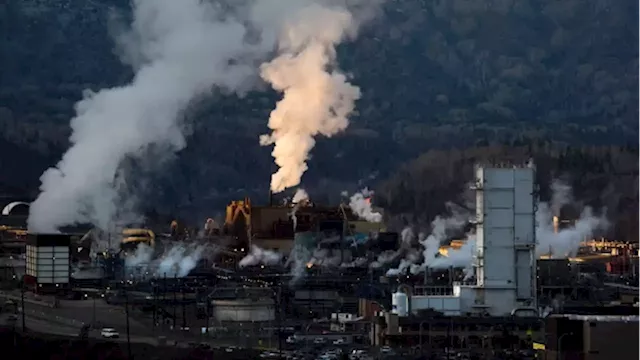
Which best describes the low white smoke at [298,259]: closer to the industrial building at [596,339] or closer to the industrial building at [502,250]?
A: the industrial building at [502,250]

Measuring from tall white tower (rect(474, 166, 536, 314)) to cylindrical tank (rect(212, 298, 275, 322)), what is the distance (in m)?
9.64

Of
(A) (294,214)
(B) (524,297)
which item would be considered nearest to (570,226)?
(A) (294,214)

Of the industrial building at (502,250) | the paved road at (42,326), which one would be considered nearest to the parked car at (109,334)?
the paved road at (42,326)

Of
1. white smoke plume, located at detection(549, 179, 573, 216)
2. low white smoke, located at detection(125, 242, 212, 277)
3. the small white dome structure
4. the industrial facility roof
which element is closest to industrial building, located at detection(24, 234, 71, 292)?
low white smoke, located at detection(125, 242, 212, 277)

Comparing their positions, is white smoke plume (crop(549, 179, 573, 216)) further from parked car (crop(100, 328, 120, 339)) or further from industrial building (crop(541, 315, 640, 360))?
industrial building (crop(541, 315, 640, 360))

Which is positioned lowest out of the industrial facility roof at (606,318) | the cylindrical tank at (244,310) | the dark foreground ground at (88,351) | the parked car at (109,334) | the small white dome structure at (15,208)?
the dark foreground ground at (88,351)

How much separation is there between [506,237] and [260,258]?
3378cm

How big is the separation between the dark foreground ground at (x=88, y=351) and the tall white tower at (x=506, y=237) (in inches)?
412

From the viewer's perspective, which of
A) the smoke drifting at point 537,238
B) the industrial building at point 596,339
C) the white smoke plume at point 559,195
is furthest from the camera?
the white smoke plume at point 559,195

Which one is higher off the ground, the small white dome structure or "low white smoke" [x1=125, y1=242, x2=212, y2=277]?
the small white dome structure

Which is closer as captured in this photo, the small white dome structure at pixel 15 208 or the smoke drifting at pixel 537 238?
the smoke drifting at pixel 537 238

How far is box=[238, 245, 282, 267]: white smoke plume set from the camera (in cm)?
8425

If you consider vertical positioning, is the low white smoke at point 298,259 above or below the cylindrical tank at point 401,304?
above

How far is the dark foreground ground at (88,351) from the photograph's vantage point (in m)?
43.1
